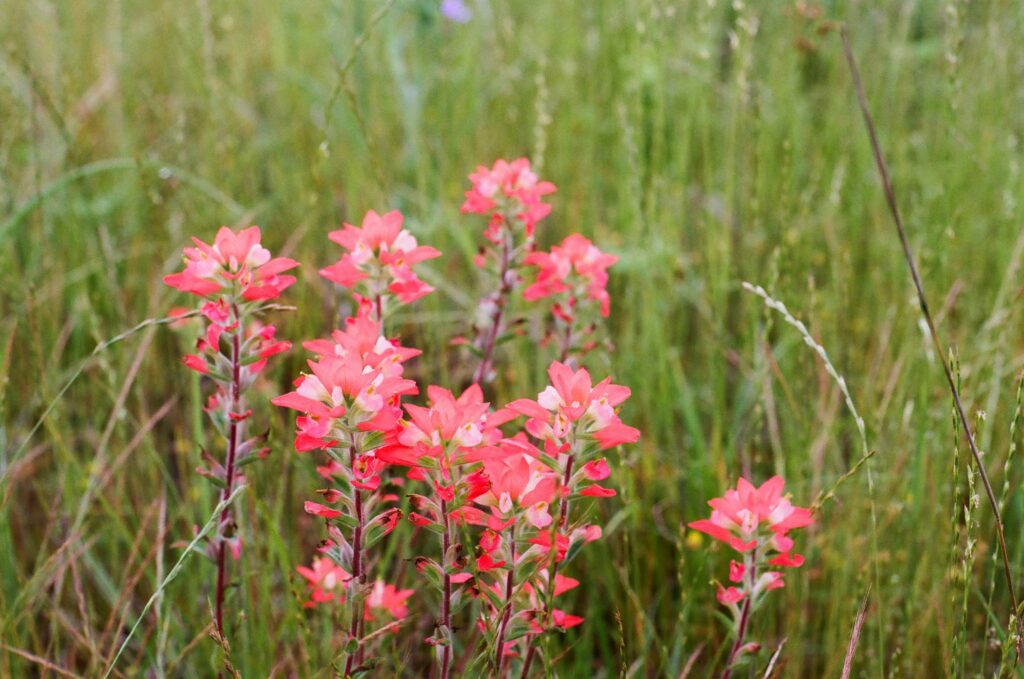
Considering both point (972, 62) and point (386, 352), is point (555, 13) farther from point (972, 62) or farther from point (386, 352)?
point (386, 352)

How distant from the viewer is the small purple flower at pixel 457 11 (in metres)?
3.29

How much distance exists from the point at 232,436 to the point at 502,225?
0.54 m

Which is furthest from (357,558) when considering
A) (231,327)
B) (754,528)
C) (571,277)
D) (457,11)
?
(457,11)

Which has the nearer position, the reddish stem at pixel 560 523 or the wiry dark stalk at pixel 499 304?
the reddish stem at pixel 560 523

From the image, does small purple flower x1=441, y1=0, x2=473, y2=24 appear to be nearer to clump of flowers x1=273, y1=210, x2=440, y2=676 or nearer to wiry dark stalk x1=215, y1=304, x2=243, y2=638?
clump of flowers x1=273, y1=210, x2=440, y2=676

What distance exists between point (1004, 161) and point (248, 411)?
2363 millimetres

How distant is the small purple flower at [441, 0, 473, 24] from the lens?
329 cm

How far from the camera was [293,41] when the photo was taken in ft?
11.1

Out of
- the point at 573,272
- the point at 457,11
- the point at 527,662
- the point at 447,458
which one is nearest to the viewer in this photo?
the point at 447,458

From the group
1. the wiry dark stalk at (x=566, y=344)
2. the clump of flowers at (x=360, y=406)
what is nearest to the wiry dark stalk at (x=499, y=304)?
the wiry dark stalk at (x=566, y=344)

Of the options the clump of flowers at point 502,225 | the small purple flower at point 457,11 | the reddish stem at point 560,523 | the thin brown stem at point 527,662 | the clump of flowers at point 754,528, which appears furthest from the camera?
the small purple flower at point 457,11

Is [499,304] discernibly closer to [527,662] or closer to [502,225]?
[502,225]

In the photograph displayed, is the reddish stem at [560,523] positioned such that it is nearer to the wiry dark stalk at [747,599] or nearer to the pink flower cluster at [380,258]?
the wiry dark stalk at [747,599]

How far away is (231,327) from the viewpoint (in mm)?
1070
